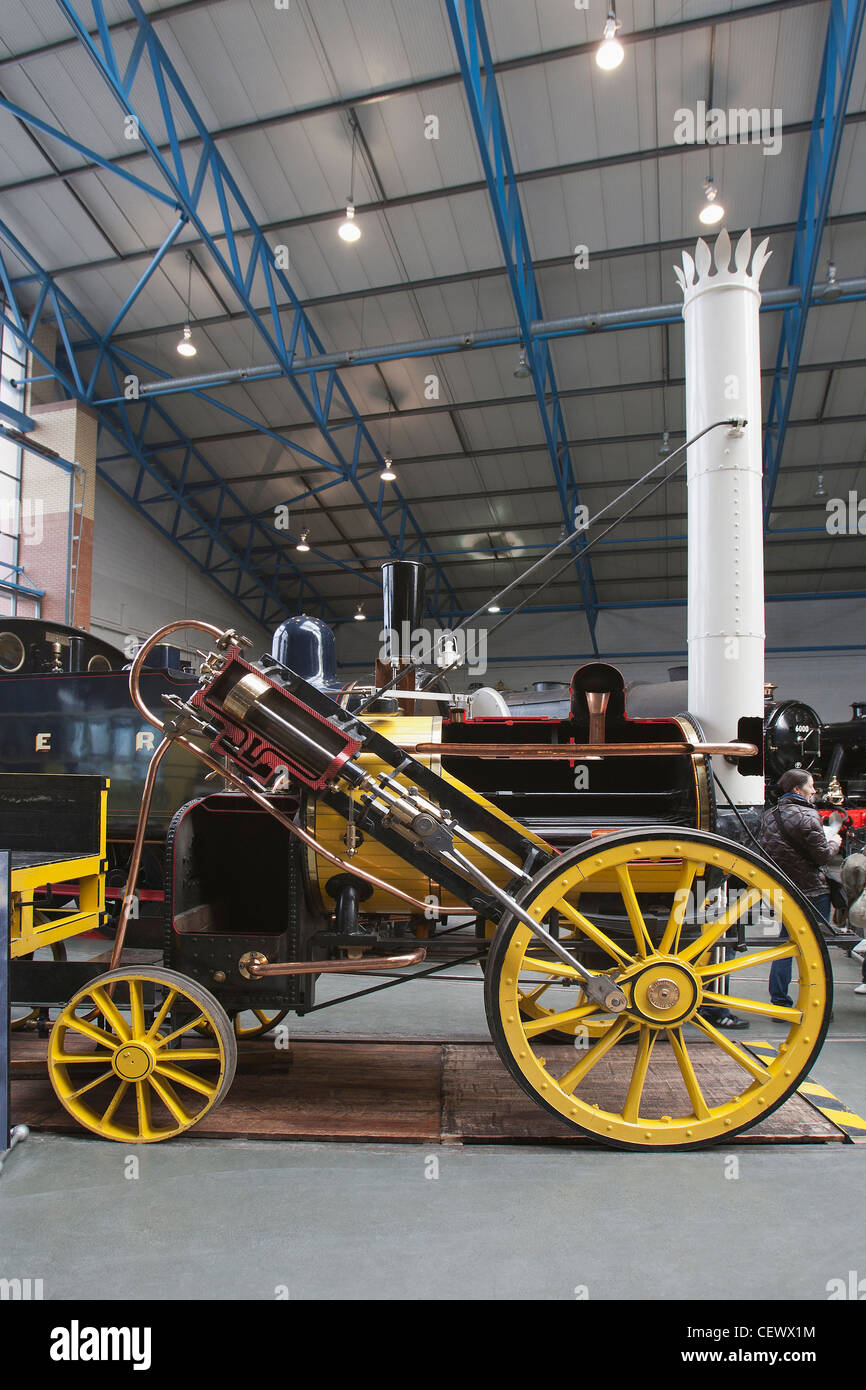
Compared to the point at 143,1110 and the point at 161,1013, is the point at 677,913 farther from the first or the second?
the point at 143,1110

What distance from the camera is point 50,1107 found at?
132 inches

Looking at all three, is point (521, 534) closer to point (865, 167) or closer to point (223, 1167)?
point (865, 167)

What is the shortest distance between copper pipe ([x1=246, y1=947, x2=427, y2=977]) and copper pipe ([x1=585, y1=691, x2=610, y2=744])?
1.26 meters

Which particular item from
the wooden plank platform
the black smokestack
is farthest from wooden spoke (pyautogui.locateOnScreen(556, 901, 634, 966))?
the black smokestack

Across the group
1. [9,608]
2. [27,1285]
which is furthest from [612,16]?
[9,608]

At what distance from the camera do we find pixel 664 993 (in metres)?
2.81

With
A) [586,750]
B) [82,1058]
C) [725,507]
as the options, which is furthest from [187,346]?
[82,1058]

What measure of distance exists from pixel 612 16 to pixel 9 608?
1340 centimetres

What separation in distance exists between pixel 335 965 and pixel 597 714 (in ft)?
5.33

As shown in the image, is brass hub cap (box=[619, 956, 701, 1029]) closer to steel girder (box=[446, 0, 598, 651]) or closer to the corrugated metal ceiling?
steel girder (box=[446, 0, 598, 651])

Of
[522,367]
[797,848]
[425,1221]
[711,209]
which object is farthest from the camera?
[522,367]

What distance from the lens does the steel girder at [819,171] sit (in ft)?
28.8

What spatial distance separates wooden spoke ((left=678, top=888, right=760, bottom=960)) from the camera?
2.87 meters

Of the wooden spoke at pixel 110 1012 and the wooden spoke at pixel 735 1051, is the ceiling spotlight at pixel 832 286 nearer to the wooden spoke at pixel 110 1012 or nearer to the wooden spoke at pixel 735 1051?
the wooden spoke at pixel 735 1051
